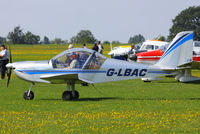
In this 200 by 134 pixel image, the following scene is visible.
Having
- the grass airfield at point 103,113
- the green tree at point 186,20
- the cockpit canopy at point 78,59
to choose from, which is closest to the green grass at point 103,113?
the grass airfield at point 103,113

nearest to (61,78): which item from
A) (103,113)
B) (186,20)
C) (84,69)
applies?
(84,69)

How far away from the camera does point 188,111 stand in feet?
34.9

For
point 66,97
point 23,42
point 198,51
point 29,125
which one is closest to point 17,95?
point 66,97

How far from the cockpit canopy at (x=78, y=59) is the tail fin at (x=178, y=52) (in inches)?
84.1

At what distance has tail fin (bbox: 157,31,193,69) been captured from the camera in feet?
43.1

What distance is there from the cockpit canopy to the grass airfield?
45.3 inches

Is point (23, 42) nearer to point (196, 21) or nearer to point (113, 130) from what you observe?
point (196, 21)

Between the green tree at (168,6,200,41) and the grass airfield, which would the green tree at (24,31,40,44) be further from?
the grass airfield

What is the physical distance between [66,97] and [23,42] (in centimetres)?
11327

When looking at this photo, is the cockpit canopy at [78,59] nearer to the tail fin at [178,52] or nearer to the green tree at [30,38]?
the tail fin at [178,52]

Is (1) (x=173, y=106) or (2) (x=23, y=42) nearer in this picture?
(1) (x=173, y=106)

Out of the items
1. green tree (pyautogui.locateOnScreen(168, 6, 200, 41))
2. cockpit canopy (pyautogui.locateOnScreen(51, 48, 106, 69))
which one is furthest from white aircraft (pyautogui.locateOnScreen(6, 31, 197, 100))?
green tree (pyautogui.locateOnScreen(168, 6, 200, 41))

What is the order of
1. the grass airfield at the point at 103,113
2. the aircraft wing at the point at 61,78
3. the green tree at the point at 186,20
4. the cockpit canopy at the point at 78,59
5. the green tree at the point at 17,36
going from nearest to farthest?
1. the grass airfield at the point at 103,113
2. the aircraft wing at the point at 61,78
3. the cockpit canopy at the point at 78,59
4. the green tree at the point at 186,20
5. the green tree at the point at 17,36

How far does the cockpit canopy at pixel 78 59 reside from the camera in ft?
42.0
